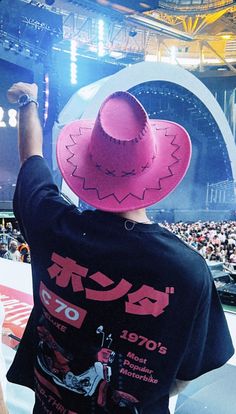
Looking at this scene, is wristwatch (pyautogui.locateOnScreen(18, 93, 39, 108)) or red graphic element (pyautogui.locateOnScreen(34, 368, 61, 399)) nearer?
red graphic element (pyautogui.locateOnScreen(34, 368, 61, 399))

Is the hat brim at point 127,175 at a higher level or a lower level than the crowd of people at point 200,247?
higher

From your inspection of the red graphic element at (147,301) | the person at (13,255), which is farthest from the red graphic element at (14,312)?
the person at (13,255)

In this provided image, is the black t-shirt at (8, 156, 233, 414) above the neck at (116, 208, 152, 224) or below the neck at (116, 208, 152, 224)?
below

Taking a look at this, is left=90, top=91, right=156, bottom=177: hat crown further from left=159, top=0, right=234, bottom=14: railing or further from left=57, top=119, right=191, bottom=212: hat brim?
left=159, top=0, right=234, bottom=14: railing

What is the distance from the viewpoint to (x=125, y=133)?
28.4 inches

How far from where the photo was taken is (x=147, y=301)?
670 millimetres

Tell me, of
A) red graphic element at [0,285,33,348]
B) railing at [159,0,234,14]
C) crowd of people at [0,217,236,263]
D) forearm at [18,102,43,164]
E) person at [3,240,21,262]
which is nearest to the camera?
forearm at [18,102,43,164]

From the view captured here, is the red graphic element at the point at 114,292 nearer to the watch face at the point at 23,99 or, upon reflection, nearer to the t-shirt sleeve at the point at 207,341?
the t-shirt sleeve at the point at 207,341

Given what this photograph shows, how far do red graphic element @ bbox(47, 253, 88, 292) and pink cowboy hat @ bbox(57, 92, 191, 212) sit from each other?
11 centimetres

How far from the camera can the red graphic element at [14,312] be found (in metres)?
1.53

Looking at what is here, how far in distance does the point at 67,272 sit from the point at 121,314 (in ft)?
0.39

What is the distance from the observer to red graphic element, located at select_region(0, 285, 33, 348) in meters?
1.53

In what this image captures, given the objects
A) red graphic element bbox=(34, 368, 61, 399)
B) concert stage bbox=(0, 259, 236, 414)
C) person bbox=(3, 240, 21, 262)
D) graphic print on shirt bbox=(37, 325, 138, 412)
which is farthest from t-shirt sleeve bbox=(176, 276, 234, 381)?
person bbox=(3, 240, 21, 262)

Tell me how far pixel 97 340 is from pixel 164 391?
147 millimetres
